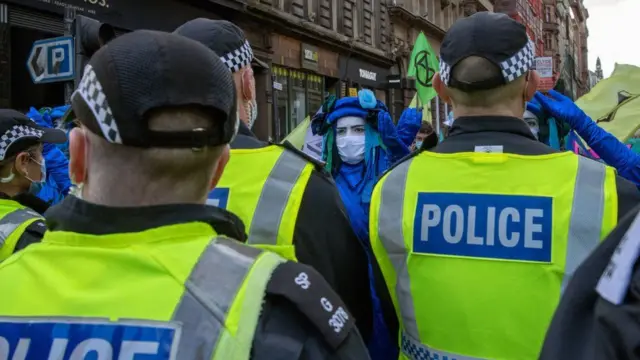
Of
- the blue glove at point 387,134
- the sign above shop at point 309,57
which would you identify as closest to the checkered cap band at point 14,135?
the blue glove at point 387,134

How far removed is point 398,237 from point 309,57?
17800mm

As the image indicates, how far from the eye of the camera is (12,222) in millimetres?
2803

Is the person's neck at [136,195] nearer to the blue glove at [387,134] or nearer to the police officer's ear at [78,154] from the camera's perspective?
the police officer's ear at [78,154]

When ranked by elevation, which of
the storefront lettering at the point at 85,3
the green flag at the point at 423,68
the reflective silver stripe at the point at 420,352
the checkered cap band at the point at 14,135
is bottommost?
the reflective silver stripe at the point at 420,352

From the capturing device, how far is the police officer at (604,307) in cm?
91

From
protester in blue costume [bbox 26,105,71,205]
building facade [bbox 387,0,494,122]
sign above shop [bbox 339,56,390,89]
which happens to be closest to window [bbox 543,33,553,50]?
building facade [bbox 387,0,494,122]

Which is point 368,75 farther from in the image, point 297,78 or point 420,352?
point 420,352

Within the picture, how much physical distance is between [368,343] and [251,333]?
149cm

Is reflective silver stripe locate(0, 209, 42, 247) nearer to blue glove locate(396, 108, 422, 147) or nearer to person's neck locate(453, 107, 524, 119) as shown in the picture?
person's neck locate(453, 107, 524, 119)

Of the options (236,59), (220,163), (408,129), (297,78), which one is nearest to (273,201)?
(236,59)

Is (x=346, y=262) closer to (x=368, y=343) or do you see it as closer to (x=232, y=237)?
(x=368, y=343)

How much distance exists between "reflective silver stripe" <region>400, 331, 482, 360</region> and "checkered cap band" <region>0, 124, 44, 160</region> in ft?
6.98

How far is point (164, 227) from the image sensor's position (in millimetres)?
1287

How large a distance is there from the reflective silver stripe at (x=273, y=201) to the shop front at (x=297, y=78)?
15.5 m
